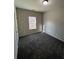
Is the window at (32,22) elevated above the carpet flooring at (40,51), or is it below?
above

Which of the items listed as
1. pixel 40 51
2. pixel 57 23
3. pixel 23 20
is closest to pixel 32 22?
pixel 23 20

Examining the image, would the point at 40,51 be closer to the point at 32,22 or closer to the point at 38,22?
the point at 32,22

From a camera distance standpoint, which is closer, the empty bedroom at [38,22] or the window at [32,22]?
the empty bedroom at [38,22]

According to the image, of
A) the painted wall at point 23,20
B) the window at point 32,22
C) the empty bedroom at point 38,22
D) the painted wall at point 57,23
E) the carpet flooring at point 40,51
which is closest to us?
the carpet flooring at point 40,51

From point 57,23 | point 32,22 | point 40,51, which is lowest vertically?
point 40,51

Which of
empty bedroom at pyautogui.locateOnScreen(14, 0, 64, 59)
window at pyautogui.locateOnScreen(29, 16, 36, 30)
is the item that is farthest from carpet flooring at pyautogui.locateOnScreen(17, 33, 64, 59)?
window at pyautogui.locateOnScreen(29, 16, 36, 30)

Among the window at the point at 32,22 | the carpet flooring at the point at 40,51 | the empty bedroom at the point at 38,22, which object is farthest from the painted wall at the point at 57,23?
the window at the point at 32,22

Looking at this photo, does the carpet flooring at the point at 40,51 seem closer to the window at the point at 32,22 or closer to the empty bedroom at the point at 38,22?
the empty bedroom at the point at 38,22

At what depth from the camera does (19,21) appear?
592cm

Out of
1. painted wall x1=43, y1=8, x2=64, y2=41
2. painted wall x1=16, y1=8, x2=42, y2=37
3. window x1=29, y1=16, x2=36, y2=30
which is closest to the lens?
painted wall x1=43, y1=8, x2=64, y2=41

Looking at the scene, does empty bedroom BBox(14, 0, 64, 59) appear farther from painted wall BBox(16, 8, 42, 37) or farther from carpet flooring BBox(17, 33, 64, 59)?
carpet flooring BBox(17, 33, 64, 59)

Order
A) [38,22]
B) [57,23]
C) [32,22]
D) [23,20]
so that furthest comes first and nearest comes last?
[38,22] < [32,22] < [23,20] < [57,23]
